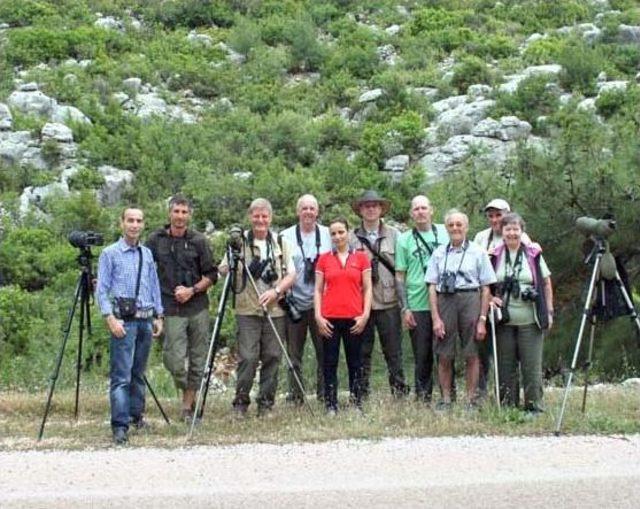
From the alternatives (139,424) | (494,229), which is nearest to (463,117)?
(494,229)

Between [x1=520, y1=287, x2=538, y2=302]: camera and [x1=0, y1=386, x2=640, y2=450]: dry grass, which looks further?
[x1=520, y1=287, x2=538, y2=302]: camera

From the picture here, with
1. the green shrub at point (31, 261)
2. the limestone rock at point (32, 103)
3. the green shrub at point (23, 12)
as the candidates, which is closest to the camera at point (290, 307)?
the green shrub at point (31, 261)

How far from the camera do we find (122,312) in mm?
7258

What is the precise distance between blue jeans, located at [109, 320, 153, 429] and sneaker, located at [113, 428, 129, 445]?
3 cm

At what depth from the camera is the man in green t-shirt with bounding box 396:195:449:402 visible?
8172 millimetres

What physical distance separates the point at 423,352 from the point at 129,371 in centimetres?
243

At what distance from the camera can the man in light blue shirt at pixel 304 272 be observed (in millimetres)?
8211

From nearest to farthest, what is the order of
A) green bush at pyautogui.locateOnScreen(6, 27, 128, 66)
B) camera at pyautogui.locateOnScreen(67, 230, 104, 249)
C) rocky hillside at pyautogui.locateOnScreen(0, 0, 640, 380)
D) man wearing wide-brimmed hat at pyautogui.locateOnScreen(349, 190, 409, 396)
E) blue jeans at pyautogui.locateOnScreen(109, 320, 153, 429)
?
blue jeans at pyautogui.locateOnScreen(109, 320, 153, 429), camera at pyautogui.locateOnScreen(67, 230, 104, 249), man wearing wide-brimmed hat at pyautogui.locateOnScreen(349, 190, 409, 396), rocky hillside at pyautogui.locateOnScreen(0, 0, 640, 380), green bush at pyautogui.locateOnScreen(6, 27, 128, 66)

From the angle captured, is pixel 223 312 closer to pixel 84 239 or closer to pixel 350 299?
pixel 350 299

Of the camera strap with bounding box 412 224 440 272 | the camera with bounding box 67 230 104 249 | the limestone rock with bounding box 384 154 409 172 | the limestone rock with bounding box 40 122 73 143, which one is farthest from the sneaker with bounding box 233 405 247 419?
the limestone rock with bounding box 40 122 73 143

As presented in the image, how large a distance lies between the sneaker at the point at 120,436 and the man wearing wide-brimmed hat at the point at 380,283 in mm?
2090

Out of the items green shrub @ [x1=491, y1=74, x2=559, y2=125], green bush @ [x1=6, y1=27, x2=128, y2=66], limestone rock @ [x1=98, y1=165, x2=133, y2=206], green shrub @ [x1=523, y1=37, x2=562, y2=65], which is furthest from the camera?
green bush @ [x1=6, y1=27, x2=128, y2=66]

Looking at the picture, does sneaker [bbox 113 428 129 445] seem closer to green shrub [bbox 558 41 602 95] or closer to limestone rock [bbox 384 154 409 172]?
limestone rock [bbox 384 154 409 172]

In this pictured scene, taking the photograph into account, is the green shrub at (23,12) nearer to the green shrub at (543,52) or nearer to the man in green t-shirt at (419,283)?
the green shrub at (543,52)
